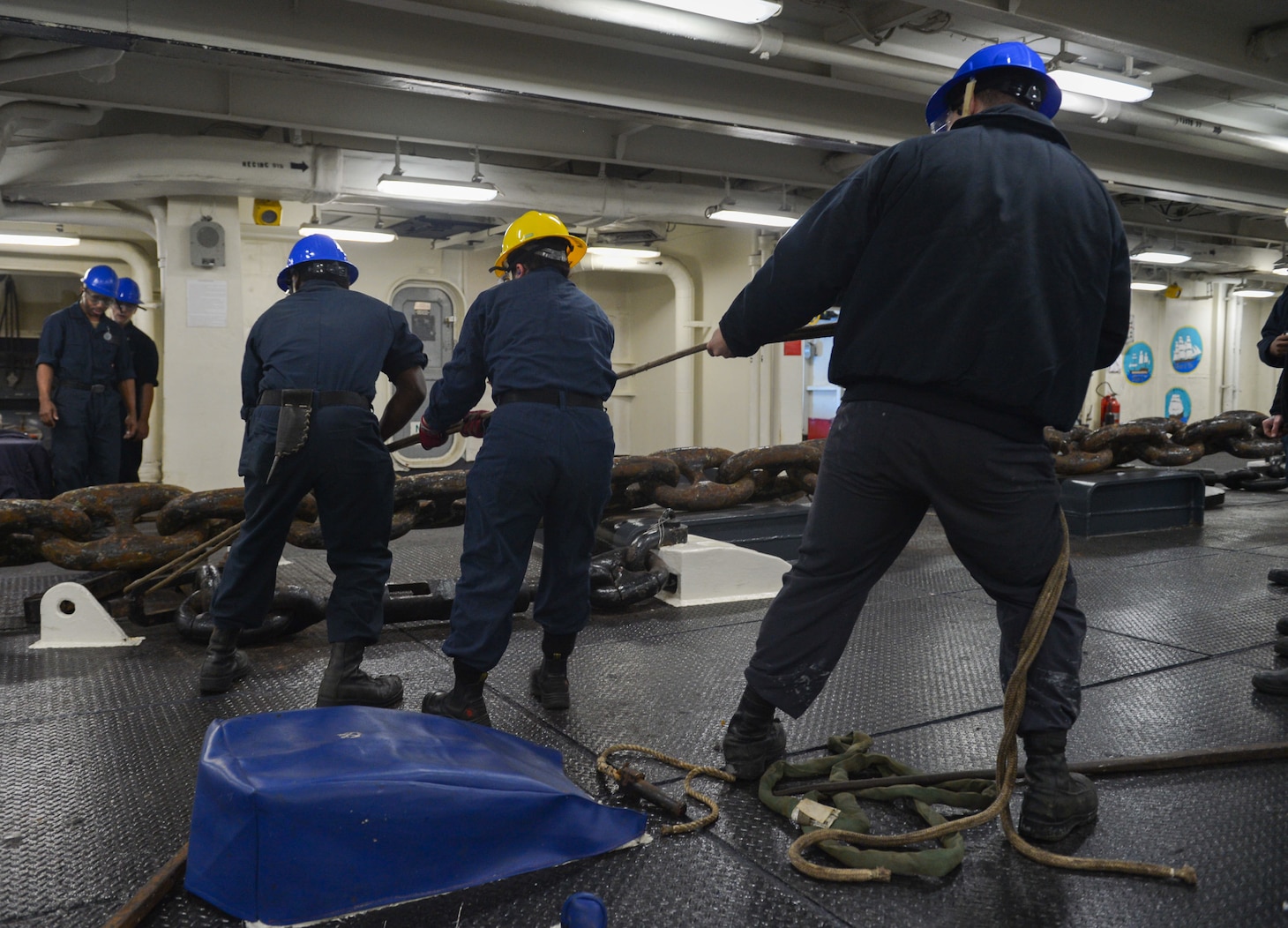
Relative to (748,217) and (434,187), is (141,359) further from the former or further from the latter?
(748,217)

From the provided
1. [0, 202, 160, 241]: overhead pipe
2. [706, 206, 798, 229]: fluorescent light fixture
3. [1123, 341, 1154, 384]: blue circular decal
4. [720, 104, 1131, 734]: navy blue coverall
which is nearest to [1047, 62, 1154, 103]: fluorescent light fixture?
[706, 206, 798, 229]: fluorescent light fixture

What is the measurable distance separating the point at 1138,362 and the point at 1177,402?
119 centimetres

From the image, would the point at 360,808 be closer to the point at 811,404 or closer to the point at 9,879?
the point at 9,879

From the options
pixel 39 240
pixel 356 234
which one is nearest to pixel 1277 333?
pixel 356 234

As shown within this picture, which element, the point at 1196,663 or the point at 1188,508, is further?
the point at 1188,508

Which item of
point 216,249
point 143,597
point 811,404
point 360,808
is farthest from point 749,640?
point 811,404

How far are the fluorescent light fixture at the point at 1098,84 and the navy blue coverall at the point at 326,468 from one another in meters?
4.26

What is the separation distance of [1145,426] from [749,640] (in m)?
3.80

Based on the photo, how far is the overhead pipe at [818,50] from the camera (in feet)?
14.8

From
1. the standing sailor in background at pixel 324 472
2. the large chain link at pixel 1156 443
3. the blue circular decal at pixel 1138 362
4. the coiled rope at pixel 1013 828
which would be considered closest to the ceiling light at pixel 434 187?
the large chain link at pixel 1156 443

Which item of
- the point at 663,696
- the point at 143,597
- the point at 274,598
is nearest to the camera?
the point at 663,696

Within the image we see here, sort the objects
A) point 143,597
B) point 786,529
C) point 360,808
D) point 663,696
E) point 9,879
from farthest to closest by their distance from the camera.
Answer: point 786,529
point 143,597
point 663,696
point 9,879
point 360,808

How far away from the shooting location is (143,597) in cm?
358

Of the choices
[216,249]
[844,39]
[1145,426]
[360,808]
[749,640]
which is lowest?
[749,640]
